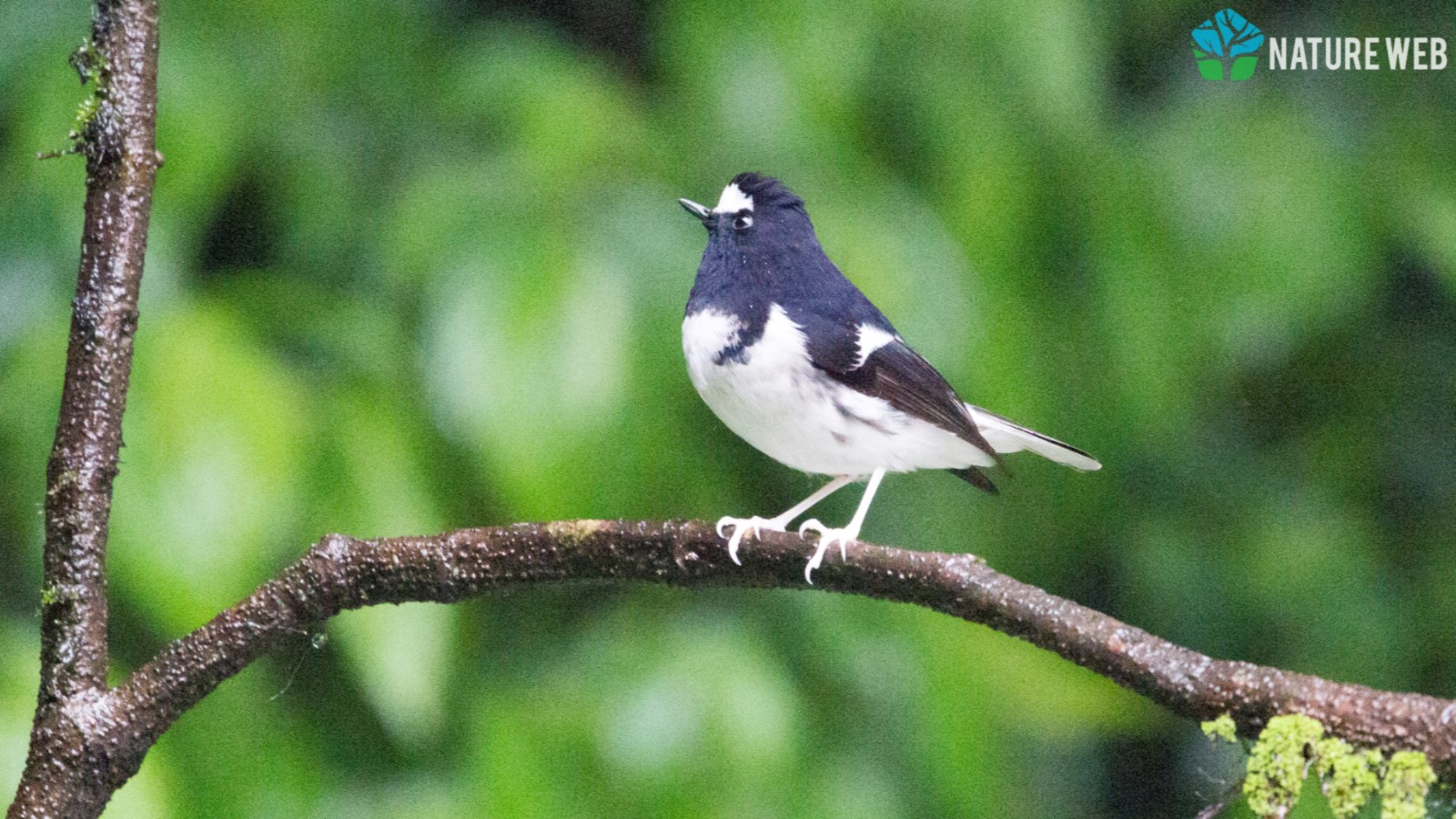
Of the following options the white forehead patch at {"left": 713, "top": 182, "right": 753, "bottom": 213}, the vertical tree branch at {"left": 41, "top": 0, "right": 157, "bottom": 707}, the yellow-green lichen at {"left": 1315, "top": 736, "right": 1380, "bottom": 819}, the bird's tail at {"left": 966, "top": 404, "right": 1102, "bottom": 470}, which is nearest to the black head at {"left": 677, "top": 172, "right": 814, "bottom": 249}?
the white forehead patch at {"left": 713, "top": 182, "right": 753, "bottom": 213}

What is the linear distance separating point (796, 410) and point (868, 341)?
0.08m

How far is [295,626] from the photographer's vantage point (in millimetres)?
687

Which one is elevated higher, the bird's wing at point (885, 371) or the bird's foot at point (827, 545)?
the bird's wing at point (885, 371)

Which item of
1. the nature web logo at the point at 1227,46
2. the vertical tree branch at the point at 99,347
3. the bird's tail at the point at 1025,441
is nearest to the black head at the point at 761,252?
the bird's tail at the point at 1025,441

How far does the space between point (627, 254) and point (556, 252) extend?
0.06 metres

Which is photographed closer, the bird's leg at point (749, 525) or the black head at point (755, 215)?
the bird's leg at point (749, 525)

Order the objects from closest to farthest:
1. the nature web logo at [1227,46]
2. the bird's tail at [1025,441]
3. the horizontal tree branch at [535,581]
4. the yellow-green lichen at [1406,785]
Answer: the yellow-green lichen at [1406,785]
the horizontal tree branch at [535,581]
the bird's tail at [1025,441]
the nature web logo at [1227,46]

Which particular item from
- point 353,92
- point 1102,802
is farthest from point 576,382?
point 1102,802

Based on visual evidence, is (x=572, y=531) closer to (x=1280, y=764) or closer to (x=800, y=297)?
(x=800, y=297)

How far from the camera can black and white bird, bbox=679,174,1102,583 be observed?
0.76 m

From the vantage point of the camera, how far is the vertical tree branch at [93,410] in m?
0.67

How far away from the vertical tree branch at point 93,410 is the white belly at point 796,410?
295 millimetres

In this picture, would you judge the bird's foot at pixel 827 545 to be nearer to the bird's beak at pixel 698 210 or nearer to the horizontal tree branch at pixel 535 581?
the horizontal tree branch at pixel 535 581

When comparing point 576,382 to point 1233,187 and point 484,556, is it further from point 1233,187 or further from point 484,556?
point 1233,187
